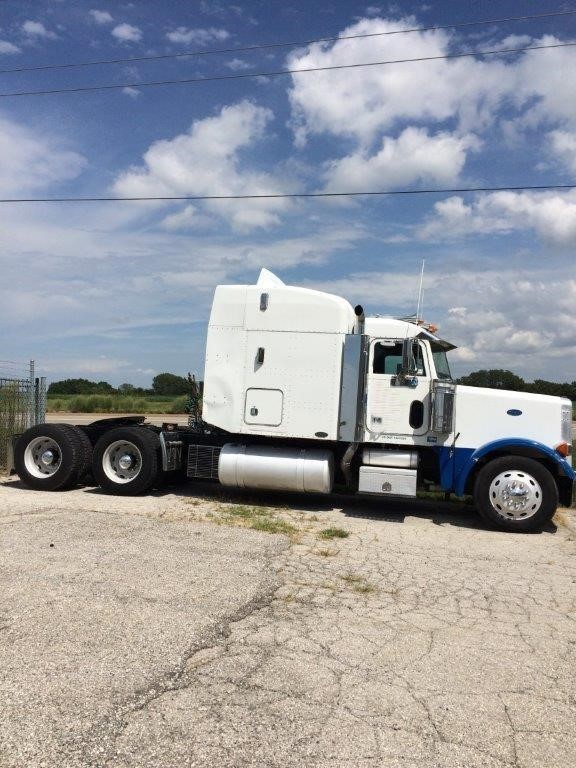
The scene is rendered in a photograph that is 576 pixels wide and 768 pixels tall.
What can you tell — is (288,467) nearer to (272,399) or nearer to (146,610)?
(272,399)

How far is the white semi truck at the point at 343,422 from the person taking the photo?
29.6 feet

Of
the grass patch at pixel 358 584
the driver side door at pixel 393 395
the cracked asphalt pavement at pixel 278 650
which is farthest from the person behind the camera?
the driver side door at pixel 393 395

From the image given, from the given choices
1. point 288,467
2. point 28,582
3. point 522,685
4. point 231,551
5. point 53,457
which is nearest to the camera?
point 522,685

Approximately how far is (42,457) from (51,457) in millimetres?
165

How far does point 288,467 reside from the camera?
9.66 m

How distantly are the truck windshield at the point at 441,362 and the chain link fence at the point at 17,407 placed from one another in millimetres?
7976

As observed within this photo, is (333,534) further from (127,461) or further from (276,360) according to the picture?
(127,461)

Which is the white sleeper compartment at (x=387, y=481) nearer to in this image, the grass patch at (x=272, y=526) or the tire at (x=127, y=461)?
the grass patch at (x=272, y=526)

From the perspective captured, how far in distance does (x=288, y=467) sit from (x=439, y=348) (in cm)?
290

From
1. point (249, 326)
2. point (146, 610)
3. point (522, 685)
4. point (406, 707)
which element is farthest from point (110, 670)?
point (249, 326)

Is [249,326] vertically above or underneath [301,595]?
above

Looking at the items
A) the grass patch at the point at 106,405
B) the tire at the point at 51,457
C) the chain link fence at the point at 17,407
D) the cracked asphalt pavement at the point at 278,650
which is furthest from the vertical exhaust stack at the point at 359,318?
the grass patch at the point at 106,405

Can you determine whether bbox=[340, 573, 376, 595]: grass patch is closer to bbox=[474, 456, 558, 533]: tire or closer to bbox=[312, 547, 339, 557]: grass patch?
bbox=[312, 547, 339, 557]: grass patch

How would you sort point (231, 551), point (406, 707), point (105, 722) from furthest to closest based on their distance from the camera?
point (231, 551), point (406, 707), point (105, 722)
